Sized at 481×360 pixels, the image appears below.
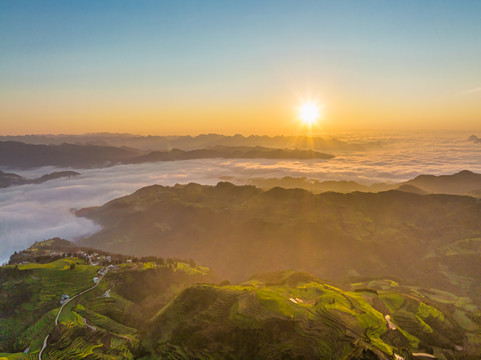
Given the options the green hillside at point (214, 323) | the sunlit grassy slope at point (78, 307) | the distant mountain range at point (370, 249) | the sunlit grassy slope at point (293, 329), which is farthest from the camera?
the distant mountain range at point (370, 249)

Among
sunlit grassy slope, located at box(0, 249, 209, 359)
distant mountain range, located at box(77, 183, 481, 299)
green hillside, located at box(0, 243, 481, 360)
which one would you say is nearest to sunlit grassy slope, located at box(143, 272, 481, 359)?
green hillside, located at box(0, 243, 481, 360)

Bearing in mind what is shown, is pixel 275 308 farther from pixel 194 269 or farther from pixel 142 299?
pixel 194 269

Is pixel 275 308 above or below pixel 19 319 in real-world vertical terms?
above

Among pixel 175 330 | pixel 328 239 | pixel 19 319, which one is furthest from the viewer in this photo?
pixel 328 239

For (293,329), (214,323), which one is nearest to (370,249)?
(293,329)

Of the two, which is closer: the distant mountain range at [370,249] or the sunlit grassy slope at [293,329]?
the sunlit grassy slope at [293,329]

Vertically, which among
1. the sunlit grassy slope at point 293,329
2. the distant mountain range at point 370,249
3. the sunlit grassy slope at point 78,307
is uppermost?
the sunlit grassy slope at point 293,329

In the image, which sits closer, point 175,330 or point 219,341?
point 219,341

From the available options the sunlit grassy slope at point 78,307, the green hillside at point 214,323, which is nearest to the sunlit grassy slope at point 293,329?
the green hillside at point 214,323

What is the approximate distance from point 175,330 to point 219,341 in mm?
10596

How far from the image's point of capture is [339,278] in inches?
5832

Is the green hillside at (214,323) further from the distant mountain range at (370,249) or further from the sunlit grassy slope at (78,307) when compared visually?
the distant mountain range at (370,249)

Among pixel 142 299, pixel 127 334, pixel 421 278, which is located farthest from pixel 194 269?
pixel 421 278

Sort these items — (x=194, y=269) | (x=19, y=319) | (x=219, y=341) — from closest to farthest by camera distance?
(x=219, y=341) < (x=19, y=319) < (x=194, y=269)
